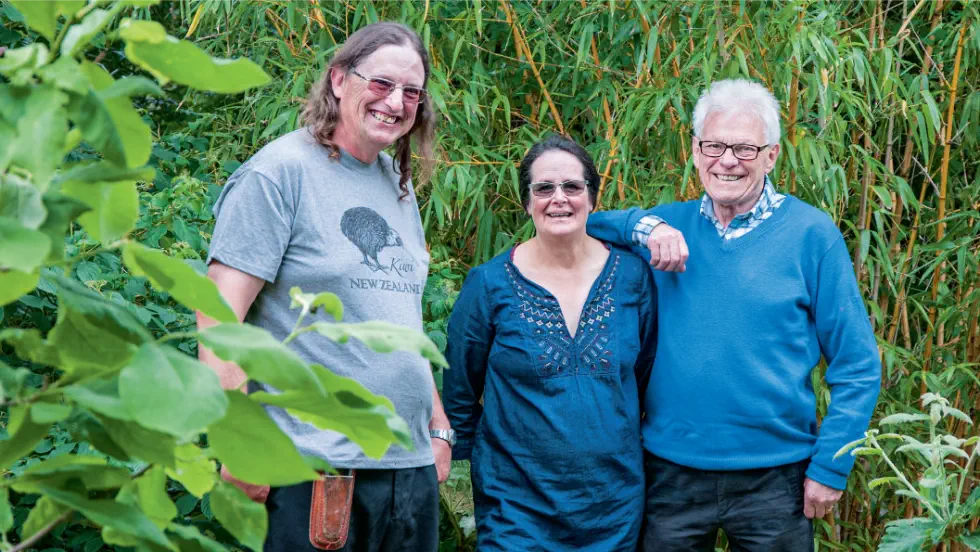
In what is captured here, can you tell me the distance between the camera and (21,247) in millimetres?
518

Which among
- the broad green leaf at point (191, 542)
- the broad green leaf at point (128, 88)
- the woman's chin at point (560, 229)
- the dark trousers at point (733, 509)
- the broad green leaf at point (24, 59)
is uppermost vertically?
the broad green leaf at point (24, 59)

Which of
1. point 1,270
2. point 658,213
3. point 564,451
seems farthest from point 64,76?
point 658,213

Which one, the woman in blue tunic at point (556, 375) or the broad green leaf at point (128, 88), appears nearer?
the broad green leaf at point (128, 88)

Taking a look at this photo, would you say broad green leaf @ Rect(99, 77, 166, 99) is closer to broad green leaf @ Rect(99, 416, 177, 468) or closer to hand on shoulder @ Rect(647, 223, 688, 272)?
broad green leaf @ Rect(99, 416, 177, 468)

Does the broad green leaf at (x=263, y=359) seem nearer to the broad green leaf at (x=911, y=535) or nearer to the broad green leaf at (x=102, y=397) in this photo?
the broad green leaf at (x=102, y=397)

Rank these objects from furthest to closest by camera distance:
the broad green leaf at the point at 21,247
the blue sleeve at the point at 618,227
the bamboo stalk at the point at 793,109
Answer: the bamboo stalk at the point at 793,109
the blue sleeve at the point at 618,227
the broad green leaf at the point at 21,247

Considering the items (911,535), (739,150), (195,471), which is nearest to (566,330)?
(739,150)

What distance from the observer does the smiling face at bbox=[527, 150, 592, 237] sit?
2.48m

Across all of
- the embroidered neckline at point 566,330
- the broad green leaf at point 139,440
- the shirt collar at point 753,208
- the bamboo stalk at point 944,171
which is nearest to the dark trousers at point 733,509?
the embroidered neckline at point 566,330

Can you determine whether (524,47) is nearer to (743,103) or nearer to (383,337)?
(743,103)

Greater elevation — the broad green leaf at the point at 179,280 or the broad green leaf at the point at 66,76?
the broad green leaf at the point at 66,76

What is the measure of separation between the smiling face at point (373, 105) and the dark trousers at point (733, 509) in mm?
991

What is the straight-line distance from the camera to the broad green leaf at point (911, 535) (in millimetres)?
1314

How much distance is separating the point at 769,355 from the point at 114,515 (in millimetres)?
1937
